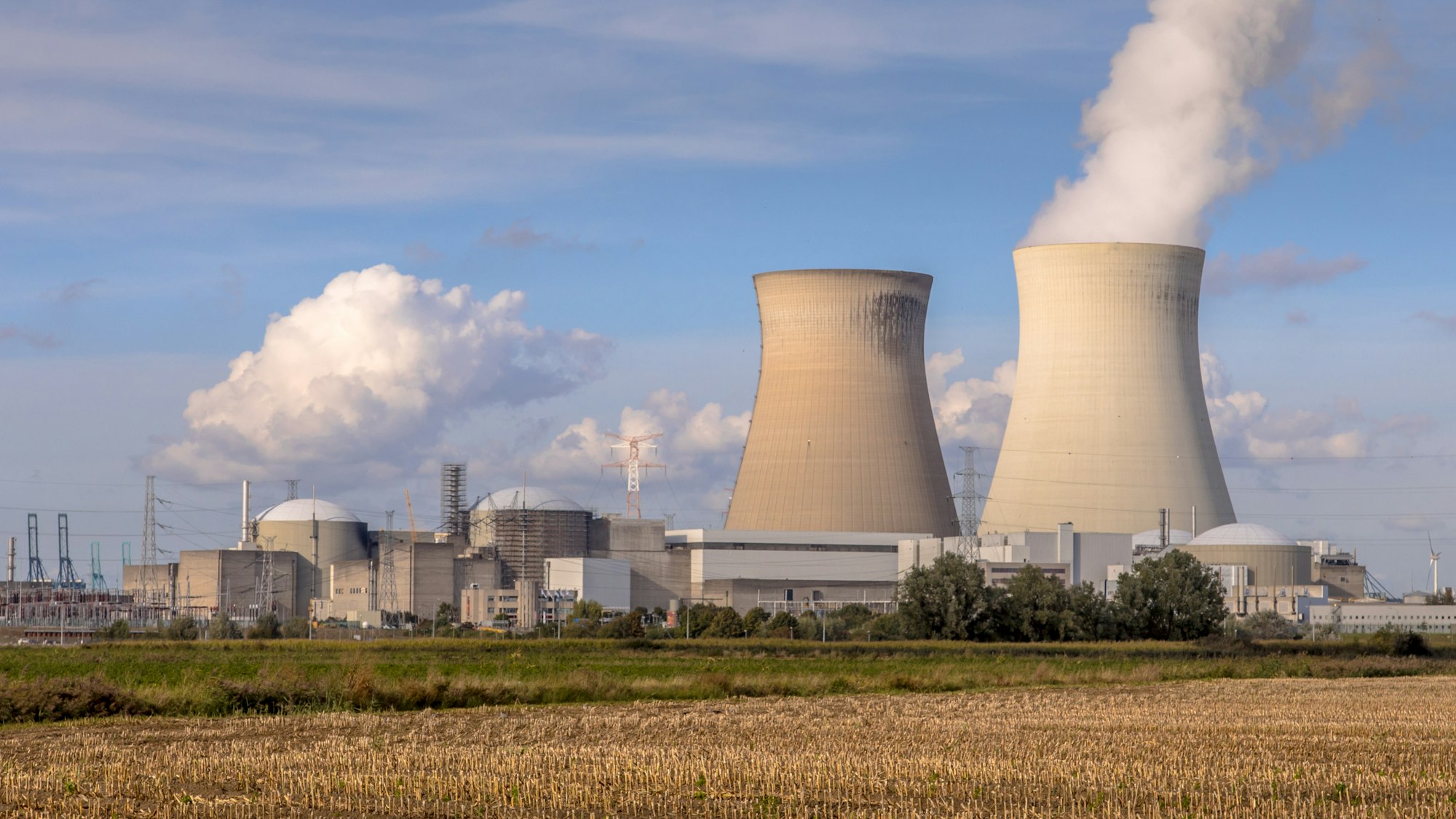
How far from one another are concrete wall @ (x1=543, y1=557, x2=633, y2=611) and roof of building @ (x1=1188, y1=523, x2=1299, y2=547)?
22172 mm

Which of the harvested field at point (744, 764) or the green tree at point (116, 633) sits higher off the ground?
the harvested field at point (744, 764)

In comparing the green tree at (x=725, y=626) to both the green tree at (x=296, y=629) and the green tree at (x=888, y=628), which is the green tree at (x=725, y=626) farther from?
the green tree at (x=296, y=629)

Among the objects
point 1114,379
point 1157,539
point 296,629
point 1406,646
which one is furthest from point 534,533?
point 1406,646

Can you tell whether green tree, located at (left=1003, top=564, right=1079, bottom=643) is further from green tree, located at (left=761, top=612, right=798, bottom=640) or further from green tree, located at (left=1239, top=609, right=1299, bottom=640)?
green tree, located at (left=1239, top=609, right=1299, bottom=640)

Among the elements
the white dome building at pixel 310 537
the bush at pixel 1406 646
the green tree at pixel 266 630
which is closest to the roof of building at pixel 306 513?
the white dome building at pixel 310 537

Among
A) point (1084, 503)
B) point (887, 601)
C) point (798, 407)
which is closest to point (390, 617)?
point (887, 601)

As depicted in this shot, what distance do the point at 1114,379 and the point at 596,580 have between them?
29644mm

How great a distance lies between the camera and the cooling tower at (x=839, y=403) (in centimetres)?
4294

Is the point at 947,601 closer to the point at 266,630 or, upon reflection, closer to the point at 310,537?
the point at 266,630

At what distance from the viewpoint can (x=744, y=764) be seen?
9.25m

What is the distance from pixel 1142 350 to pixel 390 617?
110ft

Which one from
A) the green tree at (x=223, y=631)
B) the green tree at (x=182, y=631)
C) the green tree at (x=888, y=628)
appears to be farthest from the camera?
the green tree at (x=223, y=631)

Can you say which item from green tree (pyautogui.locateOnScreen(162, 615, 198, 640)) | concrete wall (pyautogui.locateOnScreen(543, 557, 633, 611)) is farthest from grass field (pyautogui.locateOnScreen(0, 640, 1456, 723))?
concrete wall (pyautogui.locateOnScreen(543, 557, 633, 611))

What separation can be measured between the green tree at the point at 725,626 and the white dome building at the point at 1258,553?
15116mm
